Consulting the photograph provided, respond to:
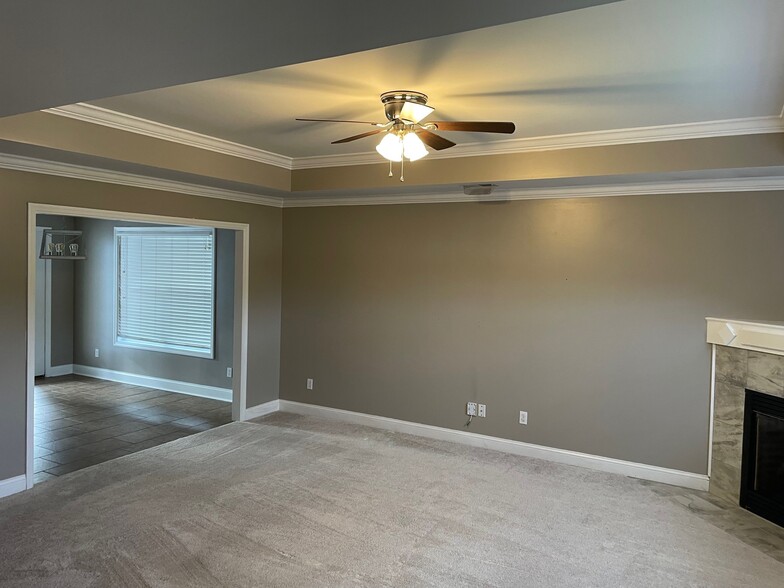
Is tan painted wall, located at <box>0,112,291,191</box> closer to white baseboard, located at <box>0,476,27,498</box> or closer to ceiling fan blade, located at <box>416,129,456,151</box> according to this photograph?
ceiling fan blade, located at <box>416,129,456,151</box>

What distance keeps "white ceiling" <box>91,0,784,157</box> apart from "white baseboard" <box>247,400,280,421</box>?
123 inches

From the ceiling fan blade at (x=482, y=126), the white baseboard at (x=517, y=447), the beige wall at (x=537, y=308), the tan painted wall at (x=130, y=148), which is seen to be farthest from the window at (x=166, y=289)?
Result: the ceiling fan blade at (x=482, y=126)

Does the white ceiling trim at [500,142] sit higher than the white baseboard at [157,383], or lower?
higher

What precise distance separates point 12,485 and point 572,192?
493 cm

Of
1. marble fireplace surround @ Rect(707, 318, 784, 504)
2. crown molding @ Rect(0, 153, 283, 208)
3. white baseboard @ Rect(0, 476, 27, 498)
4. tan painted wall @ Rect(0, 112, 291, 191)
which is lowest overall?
white baseboard @ Rect(0, 476, 27, 498)

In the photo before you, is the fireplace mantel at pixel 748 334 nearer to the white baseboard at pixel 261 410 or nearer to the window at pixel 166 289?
the white baseboard at pixel 261 410

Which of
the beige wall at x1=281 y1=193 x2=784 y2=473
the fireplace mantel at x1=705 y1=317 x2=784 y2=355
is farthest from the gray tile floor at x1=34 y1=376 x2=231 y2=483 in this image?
the fireplace mantel at x1=705 y1=317 x2=784 y2=355

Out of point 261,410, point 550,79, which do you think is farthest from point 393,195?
point 261,410

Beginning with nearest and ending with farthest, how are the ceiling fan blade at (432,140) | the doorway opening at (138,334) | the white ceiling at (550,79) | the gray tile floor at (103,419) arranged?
the white ceiling at (550,79)
the ceiling fan blade at (432,140)
the gray tile floor at (103,419)
the doorway opening at (138,334)

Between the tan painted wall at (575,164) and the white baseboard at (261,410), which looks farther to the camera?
the white baseboard at (261,410)

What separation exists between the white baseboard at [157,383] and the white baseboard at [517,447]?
3.66ft

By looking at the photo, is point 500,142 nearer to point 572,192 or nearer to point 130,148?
point 572,192

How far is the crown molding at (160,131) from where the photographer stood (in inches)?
142

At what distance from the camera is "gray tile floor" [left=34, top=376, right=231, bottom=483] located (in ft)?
15.8
